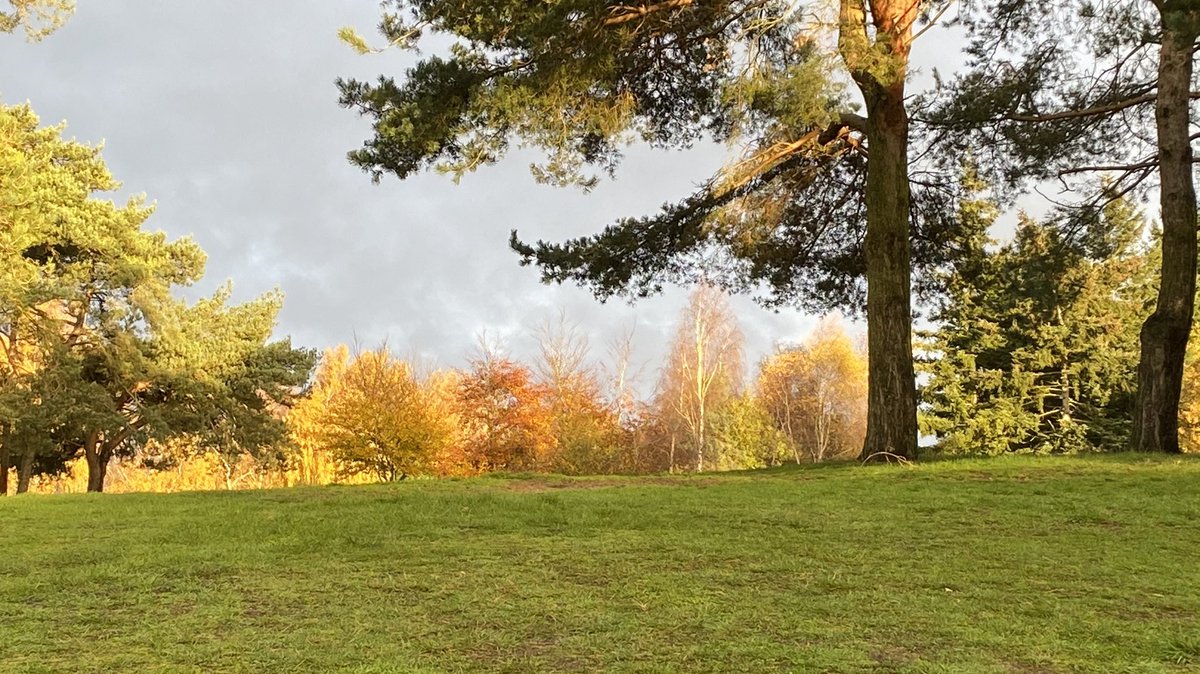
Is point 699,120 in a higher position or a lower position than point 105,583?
higher

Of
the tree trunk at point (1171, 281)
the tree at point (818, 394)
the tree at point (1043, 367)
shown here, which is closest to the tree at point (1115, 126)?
the tree trunk at point (1171, 281)

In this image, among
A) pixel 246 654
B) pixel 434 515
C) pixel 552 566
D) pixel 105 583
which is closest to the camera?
pixel 246 654

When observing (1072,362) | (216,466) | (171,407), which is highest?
(1072,362)

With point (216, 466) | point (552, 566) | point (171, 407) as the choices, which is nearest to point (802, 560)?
point (552, 566)

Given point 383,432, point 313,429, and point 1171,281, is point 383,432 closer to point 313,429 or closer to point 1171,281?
point 313,429

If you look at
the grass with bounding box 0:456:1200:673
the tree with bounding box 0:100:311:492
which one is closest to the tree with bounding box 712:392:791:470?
the tree with bounding box 0:100:311:492

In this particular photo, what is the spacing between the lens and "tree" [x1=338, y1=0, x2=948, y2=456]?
8.43 meters

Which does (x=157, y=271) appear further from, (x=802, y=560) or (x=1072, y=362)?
(x=1072, y=362)

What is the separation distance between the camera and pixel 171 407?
19562 mm

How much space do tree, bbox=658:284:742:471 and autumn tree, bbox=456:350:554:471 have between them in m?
6.57

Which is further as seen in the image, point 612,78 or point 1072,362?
point 1072,362

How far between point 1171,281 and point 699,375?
70.9ft

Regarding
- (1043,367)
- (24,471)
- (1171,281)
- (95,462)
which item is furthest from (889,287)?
(24,471)

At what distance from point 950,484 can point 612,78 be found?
6.18 m
